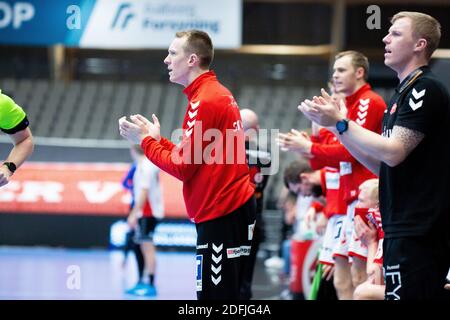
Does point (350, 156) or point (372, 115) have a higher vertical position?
point (372, 115)

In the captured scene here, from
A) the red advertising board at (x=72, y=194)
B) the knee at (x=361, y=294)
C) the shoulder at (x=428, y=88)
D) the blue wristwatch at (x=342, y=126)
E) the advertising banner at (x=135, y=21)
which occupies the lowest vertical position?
the red advertising board at (x=72, y=194)

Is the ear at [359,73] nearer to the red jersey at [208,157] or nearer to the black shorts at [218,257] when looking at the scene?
the red jersey at [208,157]

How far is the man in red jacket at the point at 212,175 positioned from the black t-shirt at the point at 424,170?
3.89 feet

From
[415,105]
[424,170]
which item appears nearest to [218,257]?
[424,170]

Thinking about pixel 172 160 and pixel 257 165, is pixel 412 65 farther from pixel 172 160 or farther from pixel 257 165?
pixel 257 165

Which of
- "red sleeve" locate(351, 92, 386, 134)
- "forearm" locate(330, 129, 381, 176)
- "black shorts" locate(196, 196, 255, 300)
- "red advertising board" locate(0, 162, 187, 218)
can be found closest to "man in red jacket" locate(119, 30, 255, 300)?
"black shorts" locate(196, 196, 255, 300)

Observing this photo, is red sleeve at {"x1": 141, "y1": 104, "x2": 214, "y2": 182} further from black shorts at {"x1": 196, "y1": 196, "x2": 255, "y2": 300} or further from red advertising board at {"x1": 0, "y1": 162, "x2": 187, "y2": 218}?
red advertising board at {"x1": 0, "y1": 162, "x2": 187, "y2": 218}

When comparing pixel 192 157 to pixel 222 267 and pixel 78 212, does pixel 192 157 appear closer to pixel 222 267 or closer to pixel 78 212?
pixel 222 267

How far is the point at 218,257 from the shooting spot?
15.9 ft

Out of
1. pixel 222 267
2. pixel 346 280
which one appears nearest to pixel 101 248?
pixel 346 280

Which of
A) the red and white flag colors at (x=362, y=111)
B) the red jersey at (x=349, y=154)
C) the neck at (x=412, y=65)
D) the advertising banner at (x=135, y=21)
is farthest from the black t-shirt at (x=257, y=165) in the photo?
the advertising banner at (x=135, y=21)

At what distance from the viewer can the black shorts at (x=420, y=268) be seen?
3855 millimetres

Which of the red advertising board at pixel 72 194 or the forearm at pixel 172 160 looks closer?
the forearm at pixel 172 160

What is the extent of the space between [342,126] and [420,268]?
76 cm
